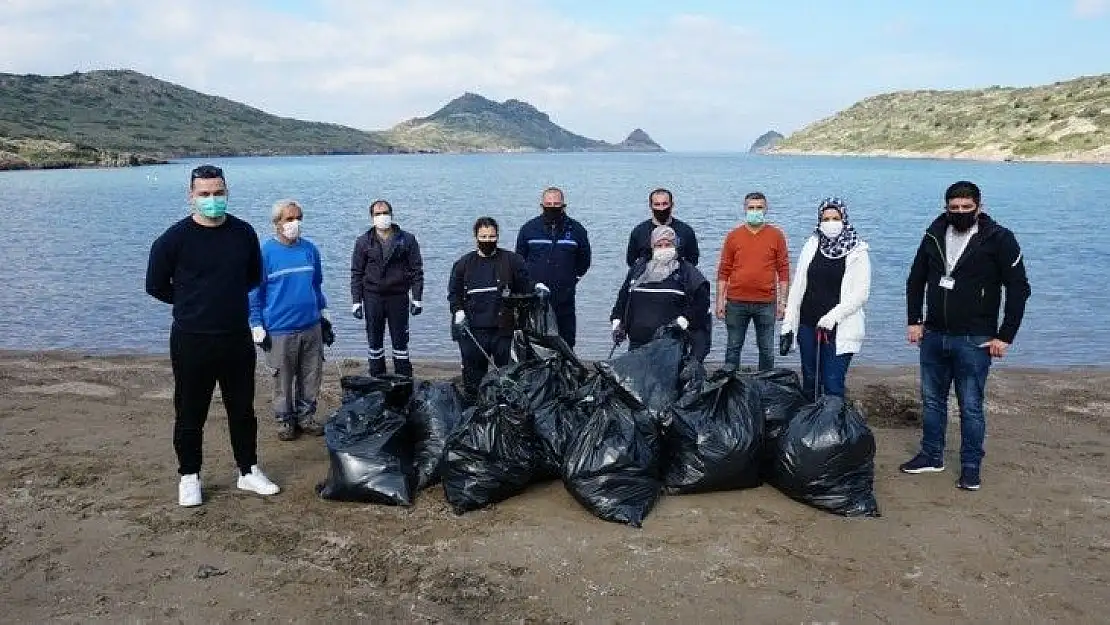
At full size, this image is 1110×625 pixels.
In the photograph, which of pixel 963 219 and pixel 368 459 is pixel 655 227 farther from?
pixel 368 459

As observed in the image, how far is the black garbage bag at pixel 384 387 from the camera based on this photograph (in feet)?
16.9

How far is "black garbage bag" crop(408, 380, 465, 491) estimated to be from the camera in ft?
15.8

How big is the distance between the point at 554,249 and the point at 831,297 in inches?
92.1

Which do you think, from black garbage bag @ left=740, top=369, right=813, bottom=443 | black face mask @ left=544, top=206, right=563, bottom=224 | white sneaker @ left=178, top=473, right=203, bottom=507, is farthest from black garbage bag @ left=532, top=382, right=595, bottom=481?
black face mask @ left=544, top=206, right=563, bottom=224

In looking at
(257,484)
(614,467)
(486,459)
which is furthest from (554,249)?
(257,484)

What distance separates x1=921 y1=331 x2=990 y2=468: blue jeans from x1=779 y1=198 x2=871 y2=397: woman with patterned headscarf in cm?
49

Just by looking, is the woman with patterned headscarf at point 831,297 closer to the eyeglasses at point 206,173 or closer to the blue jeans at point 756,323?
the blue jeans at point 756,323

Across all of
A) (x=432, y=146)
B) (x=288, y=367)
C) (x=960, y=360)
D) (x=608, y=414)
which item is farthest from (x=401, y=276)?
(x=432, y=146)

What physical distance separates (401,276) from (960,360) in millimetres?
4124

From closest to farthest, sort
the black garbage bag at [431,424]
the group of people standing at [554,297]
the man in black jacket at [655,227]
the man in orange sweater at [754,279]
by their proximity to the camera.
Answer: the group of people standing at [554,297]
the black garbage bag at [431,424]
the man in orange sweater at [754,279]
the man in black jacket at [655,227]

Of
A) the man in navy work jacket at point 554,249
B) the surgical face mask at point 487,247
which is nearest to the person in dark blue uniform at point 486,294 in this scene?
the surgical face mask at point 487,247

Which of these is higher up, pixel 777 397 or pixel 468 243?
pixel 777 397

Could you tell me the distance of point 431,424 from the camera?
4.95m

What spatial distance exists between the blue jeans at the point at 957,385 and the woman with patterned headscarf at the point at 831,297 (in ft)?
1.59
